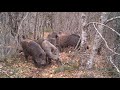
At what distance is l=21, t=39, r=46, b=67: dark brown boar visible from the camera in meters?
9.44

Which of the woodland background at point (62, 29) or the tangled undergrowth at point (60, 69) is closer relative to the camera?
the tangled undergrowth at point (60, 69)

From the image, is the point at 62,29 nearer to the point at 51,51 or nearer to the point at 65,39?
the point at 65,39

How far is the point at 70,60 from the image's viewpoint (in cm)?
987

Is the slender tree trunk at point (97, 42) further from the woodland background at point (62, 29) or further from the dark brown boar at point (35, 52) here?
the dark brown boar at point (35, 52)

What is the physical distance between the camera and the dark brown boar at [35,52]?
944cm

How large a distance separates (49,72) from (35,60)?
0.82 meters

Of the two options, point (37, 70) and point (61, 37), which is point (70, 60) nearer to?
point (37, 70)

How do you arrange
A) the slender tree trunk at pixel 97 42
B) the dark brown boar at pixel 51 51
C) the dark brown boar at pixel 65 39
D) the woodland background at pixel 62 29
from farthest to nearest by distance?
the dark brown boar at pixel 65 39, the dark brown boar at pixel 51 51, the woodland background at pixel 62 29, the slender tree trunk at pixel 97 42

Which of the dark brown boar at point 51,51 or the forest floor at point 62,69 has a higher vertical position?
the dark brown boar at point 51,51

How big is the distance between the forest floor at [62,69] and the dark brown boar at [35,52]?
9.1 inches

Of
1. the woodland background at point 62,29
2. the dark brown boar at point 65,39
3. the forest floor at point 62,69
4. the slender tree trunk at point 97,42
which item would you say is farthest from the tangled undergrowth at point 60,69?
the dark brown boar at point 65,39

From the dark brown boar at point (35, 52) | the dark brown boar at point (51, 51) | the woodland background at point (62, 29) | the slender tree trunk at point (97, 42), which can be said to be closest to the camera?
the slender tree trunk at point (97, 42)

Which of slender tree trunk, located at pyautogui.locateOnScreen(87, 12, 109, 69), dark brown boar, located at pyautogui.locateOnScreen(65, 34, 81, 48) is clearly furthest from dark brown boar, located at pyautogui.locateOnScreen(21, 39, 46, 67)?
dark brown boar, located at pyautogui.locateOnScreen(65, 34, 81, 48)
